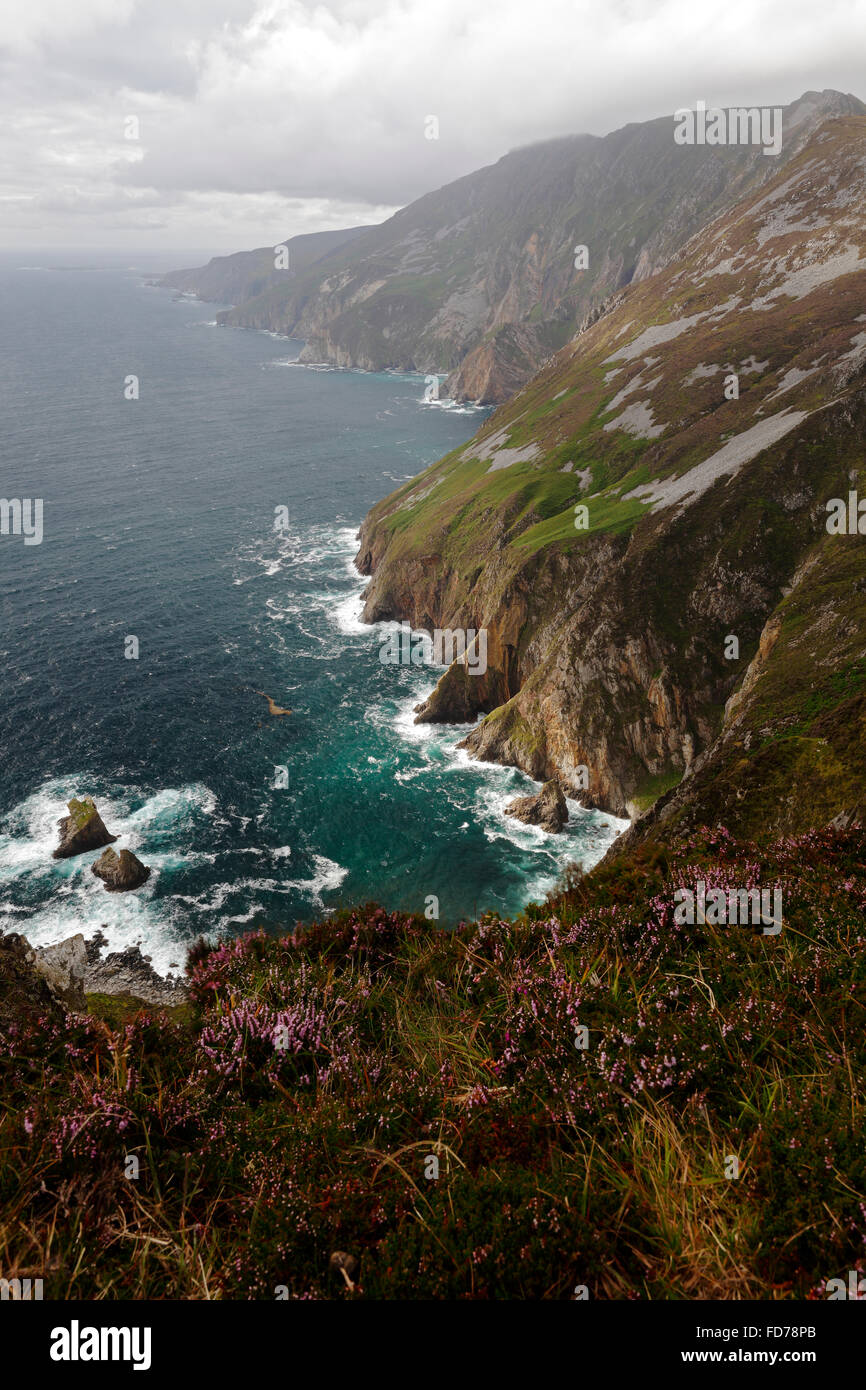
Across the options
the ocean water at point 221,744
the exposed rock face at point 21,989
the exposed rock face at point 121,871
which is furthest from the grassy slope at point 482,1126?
the exposed rock face at point 121,871

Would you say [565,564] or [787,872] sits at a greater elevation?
[565,564]

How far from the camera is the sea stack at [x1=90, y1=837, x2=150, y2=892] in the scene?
149 ft

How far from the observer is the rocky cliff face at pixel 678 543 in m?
44.0

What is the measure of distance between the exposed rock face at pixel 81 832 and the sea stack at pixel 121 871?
2779 mm

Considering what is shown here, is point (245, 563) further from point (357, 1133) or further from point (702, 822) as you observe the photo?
point (357, 1133)

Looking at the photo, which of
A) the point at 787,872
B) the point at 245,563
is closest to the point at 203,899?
the point at 787,872

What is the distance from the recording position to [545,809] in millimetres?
50844

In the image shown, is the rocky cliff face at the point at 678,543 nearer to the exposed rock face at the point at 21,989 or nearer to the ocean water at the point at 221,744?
the ocean water at the point at 221,744

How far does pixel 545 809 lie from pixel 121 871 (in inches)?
1224

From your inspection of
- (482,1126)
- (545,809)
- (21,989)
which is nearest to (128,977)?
(21,989)

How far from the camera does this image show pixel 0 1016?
11.1 metres

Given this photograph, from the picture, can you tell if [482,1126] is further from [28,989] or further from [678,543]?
[678,543]
